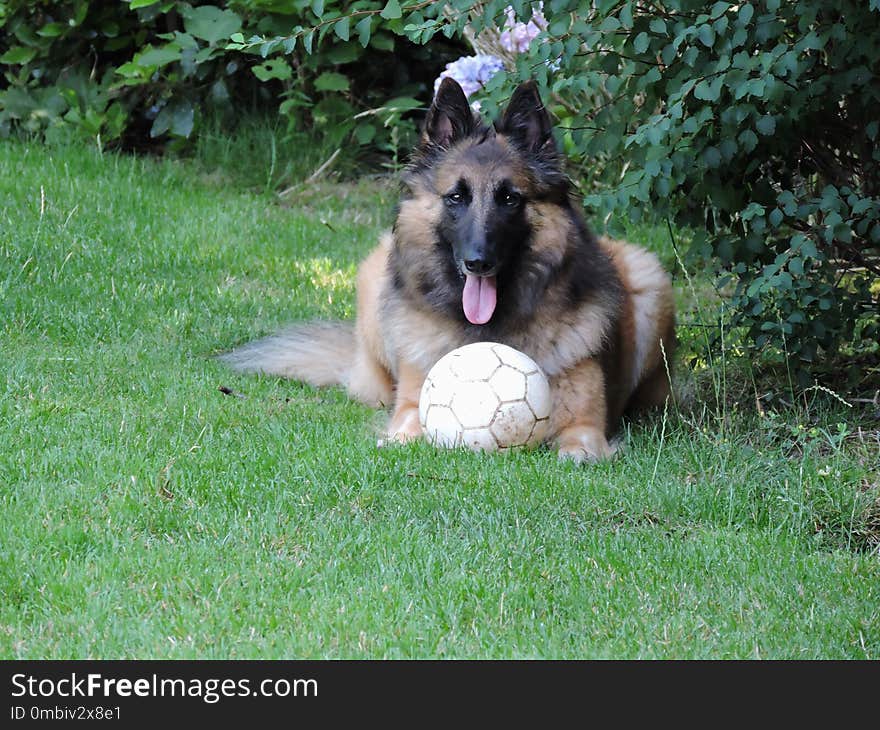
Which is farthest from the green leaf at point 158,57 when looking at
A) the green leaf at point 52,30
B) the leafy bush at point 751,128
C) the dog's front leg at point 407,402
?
the dog's front leg at point 407,402

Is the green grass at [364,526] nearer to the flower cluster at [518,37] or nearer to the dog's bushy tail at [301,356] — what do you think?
the dog's bushy tail at [301,356]

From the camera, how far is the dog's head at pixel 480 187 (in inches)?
209

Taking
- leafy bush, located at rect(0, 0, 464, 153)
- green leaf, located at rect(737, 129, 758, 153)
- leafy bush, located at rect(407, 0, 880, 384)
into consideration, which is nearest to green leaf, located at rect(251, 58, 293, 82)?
leafy bush, located at rect(0, 0, 464, 153)

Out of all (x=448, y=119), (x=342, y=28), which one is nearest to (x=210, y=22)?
(x=448, y=119)

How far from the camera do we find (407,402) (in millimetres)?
5656

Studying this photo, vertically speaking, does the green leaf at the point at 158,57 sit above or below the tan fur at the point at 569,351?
above

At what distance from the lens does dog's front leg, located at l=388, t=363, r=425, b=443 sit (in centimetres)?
544

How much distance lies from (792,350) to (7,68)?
25.6 feet

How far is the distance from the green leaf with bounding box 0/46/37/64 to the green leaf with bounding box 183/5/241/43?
130 centimetres

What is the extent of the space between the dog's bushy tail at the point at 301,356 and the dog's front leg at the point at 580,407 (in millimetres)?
1362

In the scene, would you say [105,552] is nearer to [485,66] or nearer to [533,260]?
[533,260]

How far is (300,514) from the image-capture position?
432cm

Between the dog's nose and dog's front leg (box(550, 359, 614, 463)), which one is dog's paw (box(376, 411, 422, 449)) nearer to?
dog's front leg (box(550, 359, 614, 463))

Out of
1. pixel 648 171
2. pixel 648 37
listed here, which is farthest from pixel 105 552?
pixel 648 37
